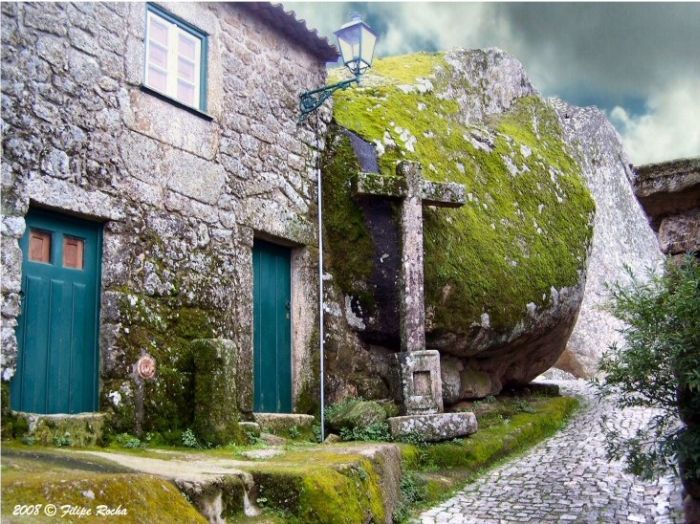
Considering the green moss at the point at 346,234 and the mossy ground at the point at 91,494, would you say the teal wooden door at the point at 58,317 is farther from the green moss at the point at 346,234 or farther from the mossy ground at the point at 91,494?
the green moss at the point at 346,234

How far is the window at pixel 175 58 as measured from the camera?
673 centimetres

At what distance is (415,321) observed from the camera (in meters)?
7.85

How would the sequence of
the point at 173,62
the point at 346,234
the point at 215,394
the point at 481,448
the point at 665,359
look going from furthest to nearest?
the point at 346,234, the point at 481,448, the point at 173,62, the point at 215,394, the point at 665,359

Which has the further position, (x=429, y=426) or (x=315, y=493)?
(x=429, y=426)

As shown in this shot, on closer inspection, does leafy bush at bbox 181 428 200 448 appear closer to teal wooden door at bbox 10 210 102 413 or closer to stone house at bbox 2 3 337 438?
stone house at bbox 2 3 337 438

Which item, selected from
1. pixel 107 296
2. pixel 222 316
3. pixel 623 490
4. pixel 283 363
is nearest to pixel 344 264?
pixel 283 363

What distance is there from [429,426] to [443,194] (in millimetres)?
2546

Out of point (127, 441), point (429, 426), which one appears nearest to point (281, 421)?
point (429, 426)

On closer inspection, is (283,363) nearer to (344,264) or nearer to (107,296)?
(344,264)

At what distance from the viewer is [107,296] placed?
19.7 feet

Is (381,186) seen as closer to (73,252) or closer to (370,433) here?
(370,433)

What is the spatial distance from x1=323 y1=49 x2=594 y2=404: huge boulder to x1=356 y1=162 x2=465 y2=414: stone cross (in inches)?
11.8

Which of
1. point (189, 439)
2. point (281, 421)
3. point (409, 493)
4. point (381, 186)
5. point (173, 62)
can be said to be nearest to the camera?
point (189, 439)

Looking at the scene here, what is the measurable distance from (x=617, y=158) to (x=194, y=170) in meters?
23.3
